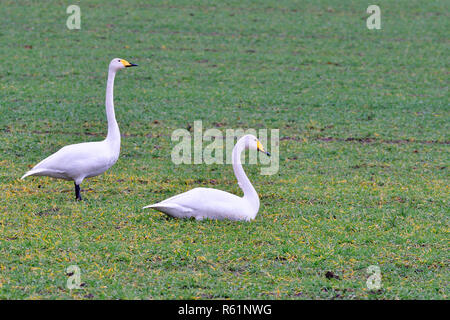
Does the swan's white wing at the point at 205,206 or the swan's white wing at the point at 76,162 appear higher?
the swan's white wing at the point at 76,162

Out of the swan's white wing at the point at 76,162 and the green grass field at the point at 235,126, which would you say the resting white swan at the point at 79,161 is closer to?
the swan's white wing at the point at 76,162

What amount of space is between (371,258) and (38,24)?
19813mm

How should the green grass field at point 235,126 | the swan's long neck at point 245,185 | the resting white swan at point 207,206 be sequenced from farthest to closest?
the swan's long neck at point 245,185 < the resting white swan at point 207,206 < the green grass field at point 235,126

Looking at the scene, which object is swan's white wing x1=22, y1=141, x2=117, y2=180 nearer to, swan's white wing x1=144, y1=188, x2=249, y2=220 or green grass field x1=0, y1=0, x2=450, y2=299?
green grass field x1=0, y1=0, x2=450, y2=299

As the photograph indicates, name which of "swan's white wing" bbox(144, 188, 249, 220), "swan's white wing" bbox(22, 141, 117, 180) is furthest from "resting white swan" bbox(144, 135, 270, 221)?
"swan's white wing" bbox(22, 141, 117, 180)

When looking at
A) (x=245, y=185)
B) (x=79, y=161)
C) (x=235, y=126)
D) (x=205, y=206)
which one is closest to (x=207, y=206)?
(x=205, y=206)

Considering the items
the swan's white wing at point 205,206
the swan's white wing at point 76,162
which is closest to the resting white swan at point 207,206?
the swan's white wing at point 205,206

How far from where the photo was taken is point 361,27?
26.2m

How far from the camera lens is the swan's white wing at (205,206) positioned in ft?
28.9

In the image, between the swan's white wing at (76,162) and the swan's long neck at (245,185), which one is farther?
the swan's white wing at (76,162)

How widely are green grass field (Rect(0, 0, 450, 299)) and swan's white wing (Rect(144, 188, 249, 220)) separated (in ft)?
0.43

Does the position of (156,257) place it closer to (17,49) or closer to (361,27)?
(17,49)

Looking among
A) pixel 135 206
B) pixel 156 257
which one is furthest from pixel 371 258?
pixel 135 206

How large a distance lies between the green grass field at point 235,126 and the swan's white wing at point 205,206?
5.2 inches
